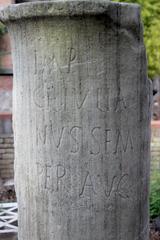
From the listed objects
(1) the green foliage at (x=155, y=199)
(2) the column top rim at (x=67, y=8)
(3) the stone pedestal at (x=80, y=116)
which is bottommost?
(1) the green foliage at (x=155, y=199)

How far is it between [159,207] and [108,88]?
2644 millimetres

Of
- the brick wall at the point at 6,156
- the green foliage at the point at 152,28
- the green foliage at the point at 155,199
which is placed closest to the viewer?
the green foliage at the point at 155,199

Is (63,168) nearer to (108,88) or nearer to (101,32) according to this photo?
(108,88)

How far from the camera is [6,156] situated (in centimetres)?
623

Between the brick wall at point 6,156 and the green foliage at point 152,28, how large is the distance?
3.63m

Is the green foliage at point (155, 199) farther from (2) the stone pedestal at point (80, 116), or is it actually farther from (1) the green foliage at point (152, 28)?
(1) the green foliage at point (152, 28)

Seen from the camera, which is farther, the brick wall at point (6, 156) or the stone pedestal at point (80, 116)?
the brick wall at point (6, 156)

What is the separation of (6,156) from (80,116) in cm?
429

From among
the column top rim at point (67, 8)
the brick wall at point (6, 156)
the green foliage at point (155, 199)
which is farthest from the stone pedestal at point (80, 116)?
the brick wall at point (6, 156)

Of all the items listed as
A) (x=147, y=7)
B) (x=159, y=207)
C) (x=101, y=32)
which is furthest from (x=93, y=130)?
(x=147, y=7)

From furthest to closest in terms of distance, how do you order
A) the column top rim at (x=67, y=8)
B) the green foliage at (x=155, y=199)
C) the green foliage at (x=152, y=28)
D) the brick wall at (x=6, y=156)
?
the green foliage at (x=152, y=28)
the brick wall at (x=6, y=156)
the green foliage at (x=155, y=199)
the column top rim at (x=67, y=8)

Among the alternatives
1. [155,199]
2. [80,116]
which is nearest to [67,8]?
[80,116]

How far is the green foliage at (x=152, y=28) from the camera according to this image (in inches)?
322

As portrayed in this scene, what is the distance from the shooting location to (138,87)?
7.30 feet
